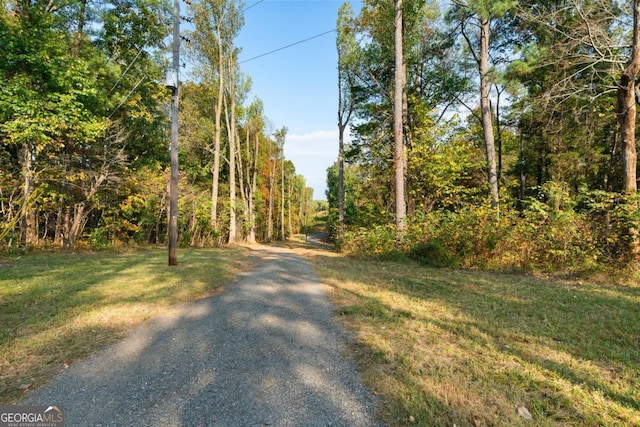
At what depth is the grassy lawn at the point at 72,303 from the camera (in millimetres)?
2793

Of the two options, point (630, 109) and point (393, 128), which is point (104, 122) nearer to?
point (393, 128)

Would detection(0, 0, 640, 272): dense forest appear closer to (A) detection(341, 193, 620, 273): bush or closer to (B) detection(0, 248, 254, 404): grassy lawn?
(A) detection(341, 193, 620, 273): bush

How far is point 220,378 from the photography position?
8.08 feet

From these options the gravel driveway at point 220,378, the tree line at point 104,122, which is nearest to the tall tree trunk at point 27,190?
the tree line at point 104,122

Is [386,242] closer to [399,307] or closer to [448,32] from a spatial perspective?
[399,307]

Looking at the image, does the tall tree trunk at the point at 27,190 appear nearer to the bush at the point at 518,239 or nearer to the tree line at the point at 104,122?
the tree line at the point at 104,122

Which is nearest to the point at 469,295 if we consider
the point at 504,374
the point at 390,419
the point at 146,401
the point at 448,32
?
the point at 504,374

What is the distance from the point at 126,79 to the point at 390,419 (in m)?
17.0

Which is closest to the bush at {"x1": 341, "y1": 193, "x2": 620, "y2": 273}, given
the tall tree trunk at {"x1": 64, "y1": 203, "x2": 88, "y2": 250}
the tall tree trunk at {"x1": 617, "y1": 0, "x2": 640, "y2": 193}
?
the tall tree trunk at {"x1": 617, "y1": 0, "x2": 640, "y2": 193}

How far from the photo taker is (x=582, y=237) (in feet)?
23.2

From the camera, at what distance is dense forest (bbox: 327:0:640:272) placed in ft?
23.7

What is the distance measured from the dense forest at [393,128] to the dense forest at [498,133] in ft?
0.21
